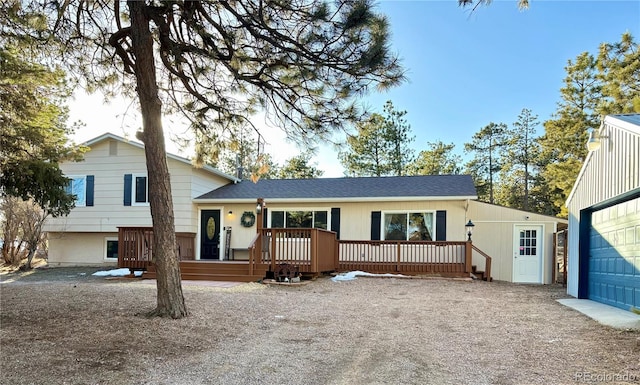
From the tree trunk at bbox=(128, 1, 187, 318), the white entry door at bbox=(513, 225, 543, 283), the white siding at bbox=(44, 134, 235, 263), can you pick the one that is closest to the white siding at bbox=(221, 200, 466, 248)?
the white siding at bbox=(44, 134, 235, 263)

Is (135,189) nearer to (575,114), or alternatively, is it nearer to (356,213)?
(356,213)

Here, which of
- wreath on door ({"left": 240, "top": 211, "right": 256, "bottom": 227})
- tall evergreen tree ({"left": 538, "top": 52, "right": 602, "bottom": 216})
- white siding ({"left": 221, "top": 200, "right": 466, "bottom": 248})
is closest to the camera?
white siding ({"left": 221, "top": 200, "right": 466, "bottom": 248})

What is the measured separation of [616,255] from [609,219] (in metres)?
0.68

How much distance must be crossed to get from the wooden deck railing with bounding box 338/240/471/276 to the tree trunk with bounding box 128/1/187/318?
7226 mm

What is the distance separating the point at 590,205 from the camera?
771cm

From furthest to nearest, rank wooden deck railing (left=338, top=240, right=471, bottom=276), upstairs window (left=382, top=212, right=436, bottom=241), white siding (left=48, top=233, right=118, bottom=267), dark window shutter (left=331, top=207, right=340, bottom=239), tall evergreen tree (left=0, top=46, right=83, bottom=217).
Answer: white siding (left=48, top=233, right=118, bottom=267), dark window shutter (left=331, top=207, right=340, bottom=239), upstairs window (left=382, top=212, right=436, bottom=241), wooden deck railing (left=338, top=240, right=471, bottom=276), tall evergreen tree (left=0, top=46, right=83, bottom=217)

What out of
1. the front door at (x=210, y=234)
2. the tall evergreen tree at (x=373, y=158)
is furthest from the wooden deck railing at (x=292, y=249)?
the tall evergreen tree at (x=373, y=158)

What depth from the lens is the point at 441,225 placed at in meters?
12.7

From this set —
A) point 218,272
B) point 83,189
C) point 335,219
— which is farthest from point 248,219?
point 83,189

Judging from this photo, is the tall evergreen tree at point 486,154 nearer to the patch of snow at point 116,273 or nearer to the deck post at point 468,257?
the deck post at point 468,257

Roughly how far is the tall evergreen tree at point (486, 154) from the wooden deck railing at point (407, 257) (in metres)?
18.4

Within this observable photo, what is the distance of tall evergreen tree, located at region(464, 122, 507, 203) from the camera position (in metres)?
28.0

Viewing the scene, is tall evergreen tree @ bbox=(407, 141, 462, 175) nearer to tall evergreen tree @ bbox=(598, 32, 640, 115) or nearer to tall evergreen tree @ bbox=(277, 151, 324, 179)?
tall evergreen tree @ bbox=(277, 151, 324, 179)

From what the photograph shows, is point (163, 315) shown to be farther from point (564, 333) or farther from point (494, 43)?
point (494, 43)
